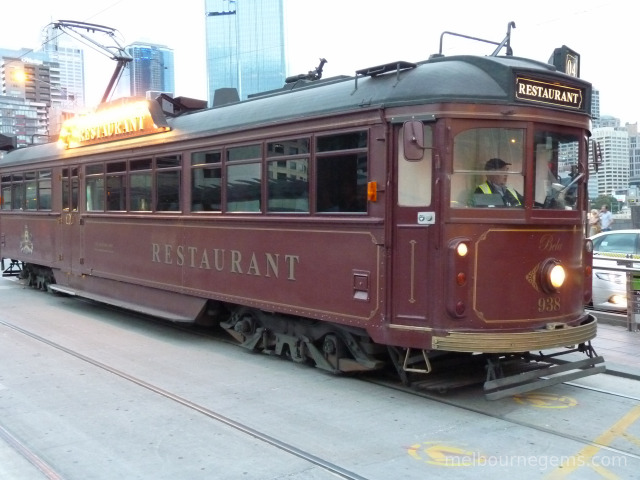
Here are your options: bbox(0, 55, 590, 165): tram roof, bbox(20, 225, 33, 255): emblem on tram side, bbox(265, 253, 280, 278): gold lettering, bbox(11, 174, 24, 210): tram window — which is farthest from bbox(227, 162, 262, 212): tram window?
bbox(11, 174, 24, 210): tram window

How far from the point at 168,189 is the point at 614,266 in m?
6.96

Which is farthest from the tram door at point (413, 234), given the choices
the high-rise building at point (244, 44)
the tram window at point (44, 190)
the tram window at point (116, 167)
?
the high-rise building at point (244, 44)

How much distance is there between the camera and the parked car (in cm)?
1027

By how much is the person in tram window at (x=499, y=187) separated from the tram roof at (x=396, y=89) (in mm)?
577

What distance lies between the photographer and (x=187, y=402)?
605 centimetres

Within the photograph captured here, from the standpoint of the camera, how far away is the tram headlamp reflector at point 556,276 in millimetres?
6066

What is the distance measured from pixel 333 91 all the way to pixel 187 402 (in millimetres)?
3496

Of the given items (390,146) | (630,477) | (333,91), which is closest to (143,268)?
(333,91)

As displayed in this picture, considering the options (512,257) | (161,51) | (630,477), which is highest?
(161,51)

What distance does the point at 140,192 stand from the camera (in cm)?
996

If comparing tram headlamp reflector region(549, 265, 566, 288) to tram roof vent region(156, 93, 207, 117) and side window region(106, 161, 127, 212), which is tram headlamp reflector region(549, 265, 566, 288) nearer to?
tram roof vent region(156, 93, 207, 117)

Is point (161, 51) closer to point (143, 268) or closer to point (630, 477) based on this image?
point (143, 268)
